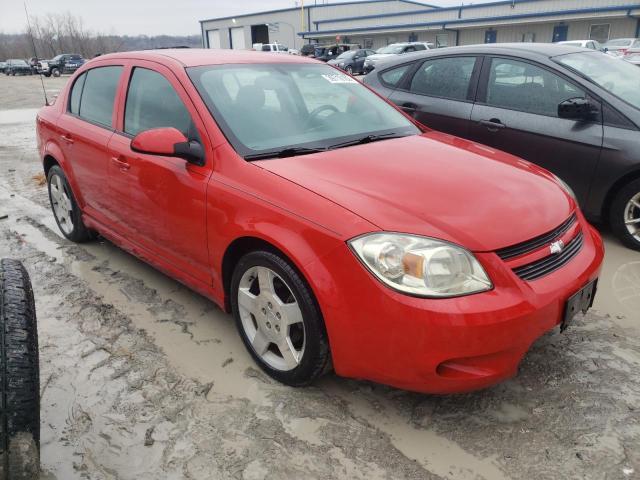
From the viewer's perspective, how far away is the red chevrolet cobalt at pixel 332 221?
207 centimetres

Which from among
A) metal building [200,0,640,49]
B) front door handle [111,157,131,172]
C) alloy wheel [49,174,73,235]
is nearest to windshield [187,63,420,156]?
front door handle [111,157,131,172]

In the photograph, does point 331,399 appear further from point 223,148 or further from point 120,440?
point 223,148

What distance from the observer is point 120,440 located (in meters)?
2.31

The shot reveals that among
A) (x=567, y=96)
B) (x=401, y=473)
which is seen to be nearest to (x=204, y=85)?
(x=401, y=473)

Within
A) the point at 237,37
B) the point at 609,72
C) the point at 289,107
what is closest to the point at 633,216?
the point at 609,72

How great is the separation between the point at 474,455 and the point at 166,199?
2.06 metres

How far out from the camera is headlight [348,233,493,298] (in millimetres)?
2049

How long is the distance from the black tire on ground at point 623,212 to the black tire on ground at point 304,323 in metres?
2.96

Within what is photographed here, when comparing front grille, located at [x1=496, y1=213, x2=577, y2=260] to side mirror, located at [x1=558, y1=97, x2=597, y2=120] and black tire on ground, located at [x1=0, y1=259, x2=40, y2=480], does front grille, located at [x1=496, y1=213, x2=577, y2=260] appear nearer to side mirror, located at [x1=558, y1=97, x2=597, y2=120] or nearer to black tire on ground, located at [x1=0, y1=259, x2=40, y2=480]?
black tire on ground, located at [x1=0, y1=259, x2=40, y2=480]

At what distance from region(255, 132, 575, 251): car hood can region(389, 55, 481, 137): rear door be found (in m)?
2.05

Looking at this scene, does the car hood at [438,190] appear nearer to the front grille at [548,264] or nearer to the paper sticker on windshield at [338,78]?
the front grille at [548,264]

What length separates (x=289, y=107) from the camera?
122 inches

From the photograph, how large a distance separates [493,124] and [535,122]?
354mm

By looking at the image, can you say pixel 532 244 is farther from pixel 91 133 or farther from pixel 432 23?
pixel 432 23
